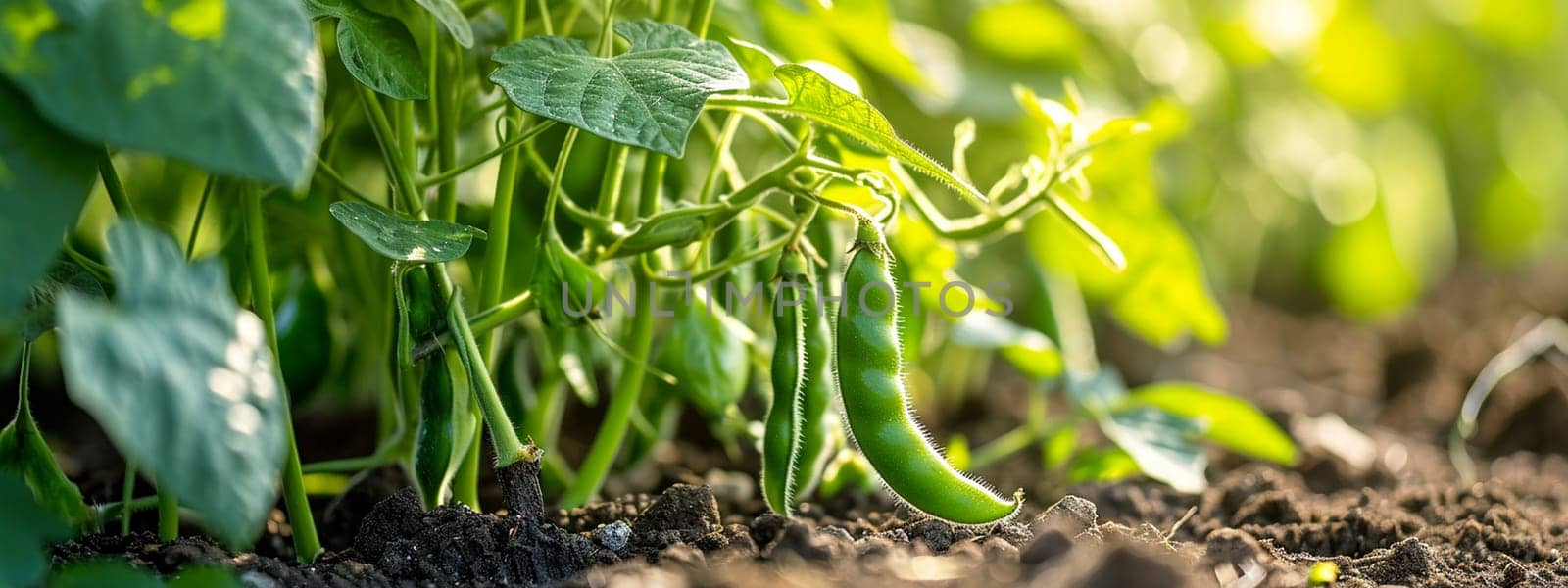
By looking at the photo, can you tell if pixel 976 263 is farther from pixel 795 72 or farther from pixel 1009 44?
pixel 795 72

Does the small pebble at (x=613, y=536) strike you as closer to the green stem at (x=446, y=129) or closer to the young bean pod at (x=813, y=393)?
the young bean pod at (x=813, y=393)

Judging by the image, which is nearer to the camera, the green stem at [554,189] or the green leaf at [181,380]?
the green leaf at [181,380]

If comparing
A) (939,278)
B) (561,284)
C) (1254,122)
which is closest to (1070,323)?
(939,278)

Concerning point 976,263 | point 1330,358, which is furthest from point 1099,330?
point 976,263

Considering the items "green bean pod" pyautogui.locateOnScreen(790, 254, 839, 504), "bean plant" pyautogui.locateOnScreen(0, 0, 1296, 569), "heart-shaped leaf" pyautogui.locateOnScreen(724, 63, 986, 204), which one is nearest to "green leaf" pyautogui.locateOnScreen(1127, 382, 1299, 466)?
"bean plant" pyautogui.locateOnScreen(0, 0, 1296, 569)

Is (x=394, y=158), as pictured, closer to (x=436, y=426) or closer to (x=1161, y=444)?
(x=436, y=426)

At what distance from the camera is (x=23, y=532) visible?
0.91 metres

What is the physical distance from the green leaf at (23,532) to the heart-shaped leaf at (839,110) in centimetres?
59

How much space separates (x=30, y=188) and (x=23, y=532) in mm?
229

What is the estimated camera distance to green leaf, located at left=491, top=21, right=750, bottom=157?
→ 98 centimetres

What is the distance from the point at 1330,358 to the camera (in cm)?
280

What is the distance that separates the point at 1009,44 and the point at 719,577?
1640 millimetres

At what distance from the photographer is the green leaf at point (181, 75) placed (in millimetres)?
819

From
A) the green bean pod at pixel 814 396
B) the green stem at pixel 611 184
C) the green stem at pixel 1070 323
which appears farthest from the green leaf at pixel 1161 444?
the green stem at pixel 611 184
